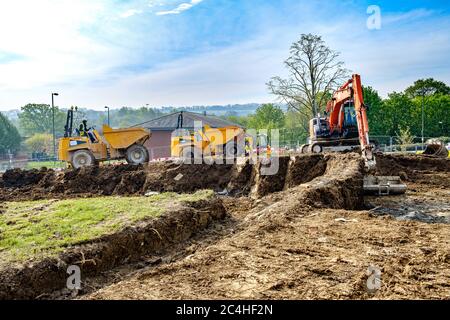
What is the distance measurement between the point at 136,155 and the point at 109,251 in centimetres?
1359

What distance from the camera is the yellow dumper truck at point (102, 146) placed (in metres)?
18.8

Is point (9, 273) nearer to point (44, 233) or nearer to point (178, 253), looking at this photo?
point (44, 233)

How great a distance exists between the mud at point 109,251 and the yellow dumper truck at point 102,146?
36.8 feet

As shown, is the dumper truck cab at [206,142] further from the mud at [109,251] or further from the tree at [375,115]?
the tree at [375,115]

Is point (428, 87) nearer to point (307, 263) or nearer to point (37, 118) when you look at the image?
point (307, 263)

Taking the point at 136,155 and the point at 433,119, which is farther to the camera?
the point at 433,119

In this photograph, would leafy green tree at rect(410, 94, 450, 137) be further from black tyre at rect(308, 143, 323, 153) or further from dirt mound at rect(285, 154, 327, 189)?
dirt mound at rect(285, 154, 327, 189)

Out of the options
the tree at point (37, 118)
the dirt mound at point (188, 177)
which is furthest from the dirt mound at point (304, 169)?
the tree at point (37, 118)

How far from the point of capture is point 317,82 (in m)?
36.7

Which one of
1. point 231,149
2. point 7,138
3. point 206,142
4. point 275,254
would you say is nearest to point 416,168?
point 231,149

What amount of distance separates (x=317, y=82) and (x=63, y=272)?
34.1 metres

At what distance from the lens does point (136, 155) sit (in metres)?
19.4

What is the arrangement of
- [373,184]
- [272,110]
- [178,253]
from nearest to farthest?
1. [178,253]
2. [373,184]
3. [272,110]
